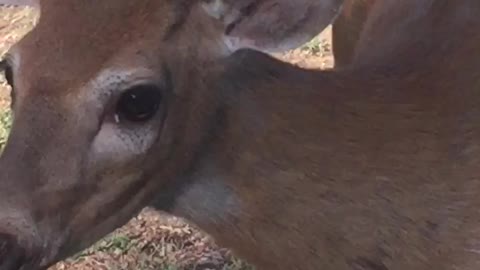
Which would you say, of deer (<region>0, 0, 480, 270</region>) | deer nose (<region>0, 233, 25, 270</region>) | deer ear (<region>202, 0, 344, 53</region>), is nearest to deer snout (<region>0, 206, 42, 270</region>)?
deer nose (<region>0, 233, 25, 270</region>)

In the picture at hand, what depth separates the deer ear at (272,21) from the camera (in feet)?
9.70

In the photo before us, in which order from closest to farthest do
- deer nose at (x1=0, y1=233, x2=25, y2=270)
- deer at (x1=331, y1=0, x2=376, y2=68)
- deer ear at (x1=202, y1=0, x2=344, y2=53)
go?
deer nose at (x1=0, y1=233, x2=25, y2=270)
deer ear at (x1=202, y1=0, x2=344, y2=53)
deer at (x1=331, y1=0, x2=376, y2=68)

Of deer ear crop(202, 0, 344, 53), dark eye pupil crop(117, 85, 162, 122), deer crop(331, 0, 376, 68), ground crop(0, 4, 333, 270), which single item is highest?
deer ear crop(202, 0, 344, 53)

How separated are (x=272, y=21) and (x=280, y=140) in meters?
0.26

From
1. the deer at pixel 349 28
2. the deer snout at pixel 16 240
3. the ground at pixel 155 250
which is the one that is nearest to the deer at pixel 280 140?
the deer snout at pixel 16 240

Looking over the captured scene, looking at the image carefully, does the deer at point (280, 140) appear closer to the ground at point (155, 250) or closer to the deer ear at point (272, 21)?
the deer ear at point (272, 21)

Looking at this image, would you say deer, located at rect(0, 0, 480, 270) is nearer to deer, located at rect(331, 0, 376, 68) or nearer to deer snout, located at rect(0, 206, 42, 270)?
deer snout, located at rect(0, 206, 42, 270)

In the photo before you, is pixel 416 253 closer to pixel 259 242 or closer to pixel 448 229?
pixel 448 229

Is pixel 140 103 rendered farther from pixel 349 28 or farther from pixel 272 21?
pixel 349 28

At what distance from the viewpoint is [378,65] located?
3148 mm

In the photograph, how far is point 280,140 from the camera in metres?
2.99

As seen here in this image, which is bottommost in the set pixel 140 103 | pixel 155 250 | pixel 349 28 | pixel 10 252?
pixel 155 250

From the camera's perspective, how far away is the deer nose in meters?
2.61

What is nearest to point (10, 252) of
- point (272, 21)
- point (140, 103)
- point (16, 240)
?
point (16, 240)
